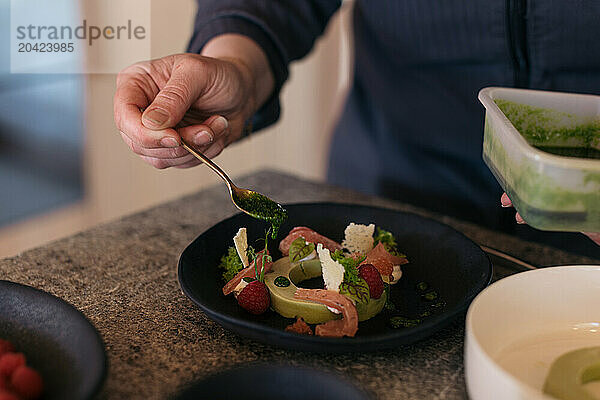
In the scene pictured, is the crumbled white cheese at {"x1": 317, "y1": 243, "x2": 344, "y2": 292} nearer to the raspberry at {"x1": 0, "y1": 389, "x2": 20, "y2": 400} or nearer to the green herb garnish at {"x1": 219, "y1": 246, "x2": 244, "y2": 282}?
the green herb garnish at {"x1": 219, "y1": 246, "x2": 244, "y2": 282}

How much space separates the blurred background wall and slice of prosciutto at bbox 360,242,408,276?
1.42 metres

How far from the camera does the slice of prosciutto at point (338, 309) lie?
2.67 ft

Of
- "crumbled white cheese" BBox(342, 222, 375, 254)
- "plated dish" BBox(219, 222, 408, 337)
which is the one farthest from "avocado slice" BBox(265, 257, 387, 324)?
"crumbled white cheese" BBox(342, 222, 375, 254)

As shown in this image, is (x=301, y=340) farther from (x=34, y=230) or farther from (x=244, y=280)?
(x=34, y=230)

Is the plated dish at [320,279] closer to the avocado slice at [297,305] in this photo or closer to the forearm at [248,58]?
the avocado slice at [297,305]

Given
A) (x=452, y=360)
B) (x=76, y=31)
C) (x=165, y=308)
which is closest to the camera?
(x=452, y=360)

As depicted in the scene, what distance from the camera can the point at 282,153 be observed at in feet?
9.34

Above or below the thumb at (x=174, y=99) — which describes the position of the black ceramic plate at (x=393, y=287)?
below

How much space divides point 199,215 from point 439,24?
609mm

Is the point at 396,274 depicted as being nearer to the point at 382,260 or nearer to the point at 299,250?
the point at 382,260

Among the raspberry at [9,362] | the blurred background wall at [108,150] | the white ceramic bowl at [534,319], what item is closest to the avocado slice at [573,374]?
the white ceramic bowl at [534,319]

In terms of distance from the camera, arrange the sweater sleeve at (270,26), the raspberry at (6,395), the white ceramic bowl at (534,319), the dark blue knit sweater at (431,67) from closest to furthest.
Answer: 1. the raspberry at (6,395)
2. the white ceramic bowl at (534,319)
3. the dark blue knit sweater at (431,67)
4. the sweater sleeve at (270,26)

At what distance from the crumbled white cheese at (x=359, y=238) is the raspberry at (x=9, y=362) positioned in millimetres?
501

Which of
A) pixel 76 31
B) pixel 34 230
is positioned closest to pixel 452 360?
pixel 76 31
